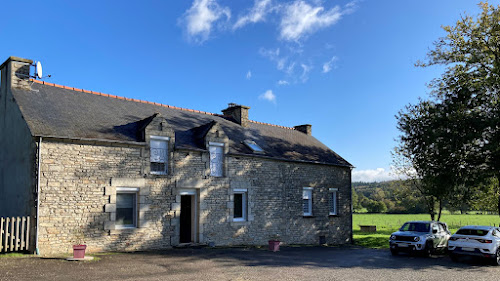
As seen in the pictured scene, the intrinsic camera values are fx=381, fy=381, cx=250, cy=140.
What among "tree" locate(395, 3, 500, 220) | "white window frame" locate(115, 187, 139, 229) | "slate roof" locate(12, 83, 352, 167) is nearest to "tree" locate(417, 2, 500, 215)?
"tree" locate(395, 3, 500, 220)

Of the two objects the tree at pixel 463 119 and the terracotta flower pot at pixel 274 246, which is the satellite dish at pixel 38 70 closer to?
the terracotta flower pot at pixel 274 246

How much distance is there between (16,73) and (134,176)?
6.04 metres

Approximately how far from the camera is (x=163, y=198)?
1526 centimetres

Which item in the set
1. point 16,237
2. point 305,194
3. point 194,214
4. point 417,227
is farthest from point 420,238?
point 16,237

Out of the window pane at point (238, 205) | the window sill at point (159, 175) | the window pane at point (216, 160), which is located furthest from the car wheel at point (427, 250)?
the window sill at point (159, 175)

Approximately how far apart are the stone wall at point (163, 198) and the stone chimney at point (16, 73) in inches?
141

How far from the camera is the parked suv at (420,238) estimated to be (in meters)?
15.1

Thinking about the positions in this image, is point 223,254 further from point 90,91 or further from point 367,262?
point 90,91

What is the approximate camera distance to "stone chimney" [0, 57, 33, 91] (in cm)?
1457

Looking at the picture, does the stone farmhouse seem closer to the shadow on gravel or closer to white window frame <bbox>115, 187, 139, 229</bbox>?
white window frame <bbox>115, 187, 139, 229</bbox>

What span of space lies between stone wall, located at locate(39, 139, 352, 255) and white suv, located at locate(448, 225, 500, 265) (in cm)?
789

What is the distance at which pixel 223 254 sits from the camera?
46.7 ft

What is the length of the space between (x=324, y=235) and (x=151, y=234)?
1065cm

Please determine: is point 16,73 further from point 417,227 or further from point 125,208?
point 417,227
